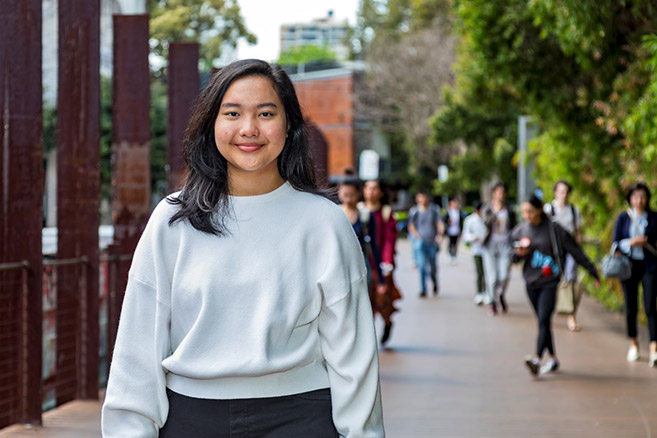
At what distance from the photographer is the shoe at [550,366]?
33.9 feet

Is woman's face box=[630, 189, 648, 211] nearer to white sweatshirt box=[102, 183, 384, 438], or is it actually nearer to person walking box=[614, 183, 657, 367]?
person walking box=[614, 183, 657, 367]

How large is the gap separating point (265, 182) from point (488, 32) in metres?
12.1

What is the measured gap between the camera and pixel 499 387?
9578 millimetres

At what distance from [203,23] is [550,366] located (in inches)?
1195

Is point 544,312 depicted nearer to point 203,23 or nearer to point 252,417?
point 252,417

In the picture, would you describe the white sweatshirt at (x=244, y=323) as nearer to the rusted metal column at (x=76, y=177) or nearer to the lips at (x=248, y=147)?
the lips at (x=248, y=147)

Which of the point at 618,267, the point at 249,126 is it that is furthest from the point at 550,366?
the point at 249,126

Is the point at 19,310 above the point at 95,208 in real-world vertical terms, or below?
below

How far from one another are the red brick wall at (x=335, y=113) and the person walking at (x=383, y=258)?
185 feet

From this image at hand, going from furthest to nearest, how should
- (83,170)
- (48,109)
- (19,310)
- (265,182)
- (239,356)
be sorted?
1. (48,109)
2. (83,170)
3. (19,310)
4. (265,182)
5. (239,356)

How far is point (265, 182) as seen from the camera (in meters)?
2.83

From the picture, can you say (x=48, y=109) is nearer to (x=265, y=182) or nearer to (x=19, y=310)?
(x=19, y=310)

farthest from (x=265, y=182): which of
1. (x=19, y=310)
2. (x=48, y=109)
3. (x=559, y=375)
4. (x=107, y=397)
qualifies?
(x=48, y=109)

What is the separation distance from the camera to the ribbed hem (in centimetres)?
269
